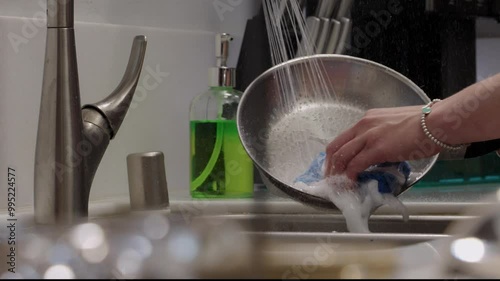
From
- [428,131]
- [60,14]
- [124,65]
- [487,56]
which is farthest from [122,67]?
[487,56]

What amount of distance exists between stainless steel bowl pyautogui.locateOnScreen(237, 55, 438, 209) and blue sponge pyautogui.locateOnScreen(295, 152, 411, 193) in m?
0.03

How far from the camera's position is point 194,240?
0.31 meters

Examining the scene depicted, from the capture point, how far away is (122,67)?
762mm

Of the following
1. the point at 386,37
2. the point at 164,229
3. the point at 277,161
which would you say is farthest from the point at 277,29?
the point at 164,229

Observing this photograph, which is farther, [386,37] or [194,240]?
[386,37]

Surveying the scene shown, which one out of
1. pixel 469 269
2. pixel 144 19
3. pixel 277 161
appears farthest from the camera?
pixel 144 19

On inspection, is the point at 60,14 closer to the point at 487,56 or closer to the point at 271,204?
the point at 271,204

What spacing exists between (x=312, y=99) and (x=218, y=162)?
0.13 m

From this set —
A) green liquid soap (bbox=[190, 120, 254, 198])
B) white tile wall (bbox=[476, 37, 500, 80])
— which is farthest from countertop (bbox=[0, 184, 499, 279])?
white tile wall (bbox=[476, 37, 500, 80])

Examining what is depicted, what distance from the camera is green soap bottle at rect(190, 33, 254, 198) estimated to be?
0.77m

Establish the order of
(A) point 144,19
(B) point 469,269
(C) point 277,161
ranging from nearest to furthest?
1. (B) point 469,269
2. (C) point 277,161
3. (A) point 144,19

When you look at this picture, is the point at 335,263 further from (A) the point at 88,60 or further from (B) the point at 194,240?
(A) the point at 88,60

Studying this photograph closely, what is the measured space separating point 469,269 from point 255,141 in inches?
16.0

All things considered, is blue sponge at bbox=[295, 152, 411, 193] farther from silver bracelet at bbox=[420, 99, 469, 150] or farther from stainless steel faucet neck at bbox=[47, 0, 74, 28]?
stainless steel faucet neck at bbox=[47, 0, 74, 28]
